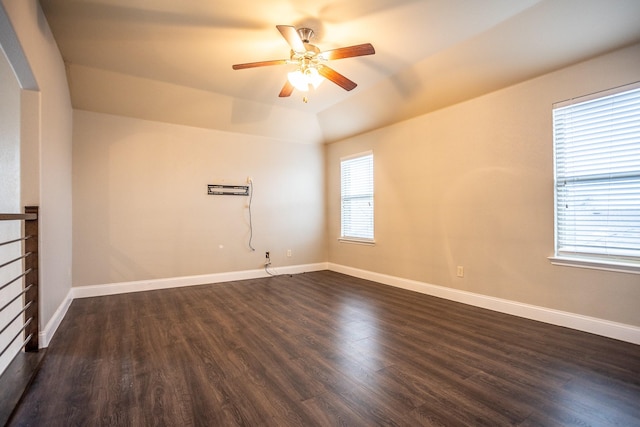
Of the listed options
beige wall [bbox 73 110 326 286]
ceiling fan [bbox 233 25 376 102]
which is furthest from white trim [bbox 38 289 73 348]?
ceiling fan [bbox 233 25 376 102]

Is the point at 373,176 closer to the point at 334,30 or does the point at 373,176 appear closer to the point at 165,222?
the point at 334,30

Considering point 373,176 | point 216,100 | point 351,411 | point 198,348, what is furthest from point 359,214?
point 351,411

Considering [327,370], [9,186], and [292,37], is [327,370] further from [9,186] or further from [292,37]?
[9,186]

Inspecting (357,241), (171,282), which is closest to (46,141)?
(171,282)

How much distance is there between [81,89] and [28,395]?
3.43m

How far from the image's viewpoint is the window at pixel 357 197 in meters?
5.07

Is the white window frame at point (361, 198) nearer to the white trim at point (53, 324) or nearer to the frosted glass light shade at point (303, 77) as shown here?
the frosted glass light shade at point (303, 77)

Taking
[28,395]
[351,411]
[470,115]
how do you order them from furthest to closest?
1. [470,115]
2. [28,395]
3. [351,411]

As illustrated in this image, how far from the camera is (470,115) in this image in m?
3.60

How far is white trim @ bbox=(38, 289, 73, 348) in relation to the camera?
8.00 feet

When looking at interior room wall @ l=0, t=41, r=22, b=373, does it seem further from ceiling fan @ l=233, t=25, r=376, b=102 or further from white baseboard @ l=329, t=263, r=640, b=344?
white baseboard @ l=329, t=263, r=640, b=344

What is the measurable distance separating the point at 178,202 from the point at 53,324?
7.17ft

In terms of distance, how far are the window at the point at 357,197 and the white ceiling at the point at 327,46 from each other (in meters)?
0.96

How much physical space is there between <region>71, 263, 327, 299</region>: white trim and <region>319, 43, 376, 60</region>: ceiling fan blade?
367 cm
